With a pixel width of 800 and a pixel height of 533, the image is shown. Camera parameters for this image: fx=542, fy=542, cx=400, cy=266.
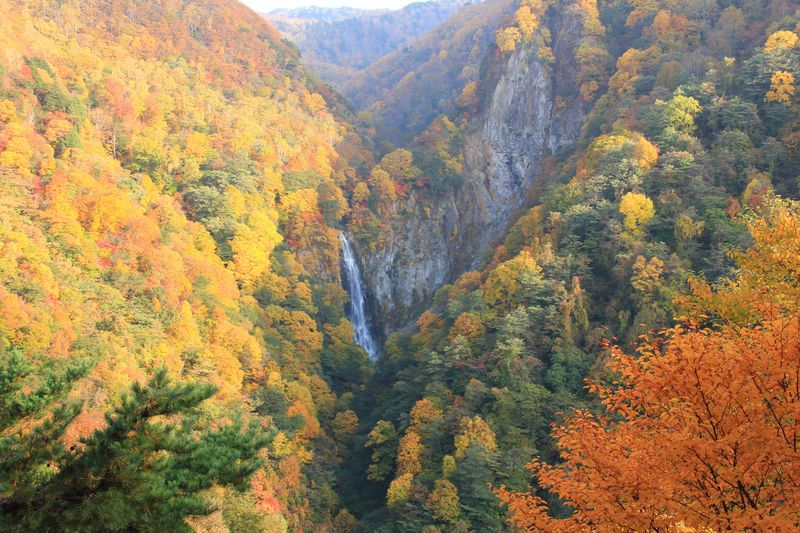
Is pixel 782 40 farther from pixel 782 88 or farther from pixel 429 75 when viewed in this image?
pixel 429 75

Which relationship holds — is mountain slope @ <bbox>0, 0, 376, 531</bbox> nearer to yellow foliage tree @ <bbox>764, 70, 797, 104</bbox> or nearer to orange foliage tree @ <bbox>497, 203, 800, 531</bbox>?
orange foliage tree @ <bbox>497, 203, 800, 531</bbox>

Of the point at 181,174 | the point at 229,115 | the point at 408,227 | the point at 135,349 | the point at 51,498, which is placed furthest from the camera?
the point at 408,227

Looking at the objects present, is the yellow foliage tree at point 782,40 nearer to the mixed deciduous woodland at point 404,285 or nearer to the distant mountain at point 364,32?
the mixed deciduous woodland at point 404,285

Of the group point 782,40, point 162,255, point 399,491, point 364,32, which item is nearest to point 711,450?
point 399,491

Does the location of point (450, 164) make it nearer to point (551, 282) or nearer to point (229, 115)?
point (229, 115)

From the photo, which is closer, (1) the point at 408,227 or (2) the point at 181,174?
(2) the point at 181,174

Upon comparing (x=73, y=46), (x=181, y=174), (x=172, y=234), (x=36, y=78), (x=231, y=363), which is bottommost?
(x=231, y=363)

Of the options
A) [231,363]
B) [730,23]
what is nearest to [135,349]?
[231,363]
